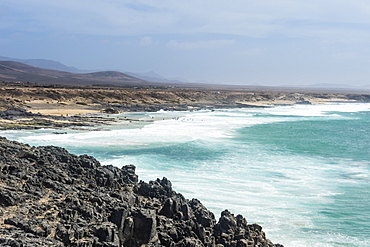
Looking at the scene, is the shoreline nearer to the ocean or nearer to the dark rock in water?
the ocean

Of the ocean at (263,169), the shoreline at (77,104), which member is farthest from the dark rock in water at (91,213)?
the shoreline at (77,104)

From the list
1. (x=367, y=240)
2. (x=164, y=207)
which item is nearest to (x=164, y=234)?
(x=164, y=207)

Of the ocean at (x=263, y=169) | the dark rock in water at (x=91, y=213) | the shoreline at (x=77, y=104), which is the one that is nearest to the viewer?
the dark rock in water at (x=91, y=213)

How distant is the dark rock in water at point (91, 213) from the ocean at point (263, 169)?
3.46m

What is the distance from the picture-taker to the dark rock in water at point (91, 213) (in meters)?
11.2

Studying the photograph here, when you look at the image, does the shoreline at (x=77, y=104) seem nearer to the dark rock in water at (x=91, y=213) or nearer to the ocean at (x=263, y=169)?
the ocean at (x=263, y=169)

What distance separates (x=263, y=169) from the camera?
28.0 m

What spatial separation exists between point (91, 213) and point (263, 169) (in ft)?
57.5

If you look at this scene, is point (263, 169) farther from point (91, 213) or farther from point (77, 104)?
point (77, 104)

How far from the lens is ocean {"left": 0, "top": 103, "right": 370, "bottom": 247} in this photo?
1825 centimetres

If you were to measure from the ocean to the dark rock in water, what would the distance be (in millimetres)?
3462

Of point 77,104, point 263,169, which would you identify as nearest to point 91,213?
point 263,169

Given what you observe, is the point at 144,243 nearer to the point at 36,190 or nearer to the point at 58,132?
the point at 36,190

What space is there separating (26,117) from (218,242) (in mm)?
46148
